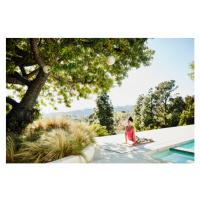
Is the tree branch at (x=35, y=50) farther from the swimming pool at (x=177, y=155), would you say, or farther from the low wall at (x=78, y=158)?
the swimming pool at (x=177, y=155)

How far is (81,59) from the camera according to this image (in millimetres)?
5531

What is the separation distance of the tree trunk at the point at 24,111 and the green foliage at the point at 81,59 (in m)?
0.63

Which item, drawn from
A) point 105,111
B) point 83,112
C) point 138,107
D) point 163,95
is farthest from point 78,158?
point 138,107

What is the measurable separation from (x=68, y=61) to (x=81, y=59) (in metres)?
1.02

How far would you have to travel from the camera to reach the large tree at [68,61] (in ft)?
12.7

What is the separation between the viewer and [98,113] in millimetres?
16734

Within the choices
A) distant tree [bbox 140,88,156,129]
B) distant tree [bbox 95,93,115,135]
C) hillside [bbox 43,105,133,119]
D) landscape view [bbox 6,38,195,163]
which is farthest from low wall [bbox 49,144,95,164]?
distant tree [bbox 140,88,156,129]

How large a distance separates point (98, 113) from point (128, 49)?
41.4 ft

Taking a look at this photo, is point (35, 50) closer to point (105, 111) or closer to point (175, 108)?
point (105, 111)

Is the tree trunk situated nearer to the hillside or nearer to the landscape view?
the landscape view

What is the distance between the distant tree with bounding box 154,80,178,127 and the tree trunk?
16.8 meters

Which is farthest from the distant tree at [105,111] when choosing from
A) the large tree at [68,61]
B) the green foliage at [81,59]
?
the large tree at [68,61]

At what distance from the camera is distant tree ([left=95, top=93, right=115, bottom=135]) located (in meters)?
16.2
